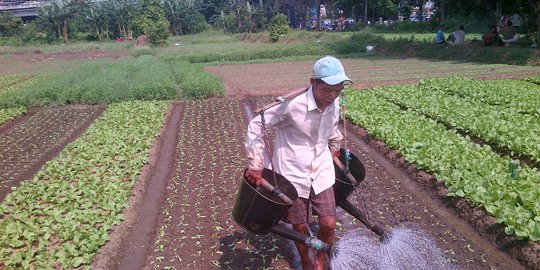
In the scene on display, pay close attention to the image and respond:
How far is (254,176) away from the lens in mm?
3262

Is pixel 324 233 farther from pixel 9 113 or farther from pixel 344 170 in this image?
pixel 9 113

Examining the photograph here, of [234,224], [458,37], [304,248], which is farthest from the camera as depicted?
[458,37]

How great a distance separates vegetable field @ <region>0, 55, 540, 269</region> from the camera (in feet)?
14.7

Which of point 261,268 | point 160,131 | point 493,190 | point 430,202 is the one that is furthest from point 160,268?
point 160,131

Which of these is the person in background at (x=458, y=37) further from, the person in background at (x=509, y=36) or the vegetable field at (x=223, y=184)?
the vegetable field at (x=223, y=184)

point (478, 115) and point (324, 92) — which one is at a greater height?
point (324, 92)

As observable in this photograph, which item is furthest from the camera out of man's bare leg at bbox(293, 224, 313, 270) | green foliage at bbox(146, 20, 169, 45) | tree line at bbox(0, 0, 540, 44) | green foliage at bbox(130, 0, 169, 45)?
tree line at bbox(0, 0, 540, 44)

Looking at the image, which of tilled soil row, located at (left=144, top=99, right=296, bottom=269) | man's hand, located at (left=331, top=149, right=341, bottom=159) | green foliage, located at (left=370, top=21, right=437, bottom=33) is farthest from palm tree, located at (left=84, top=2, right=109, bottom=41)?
man's hand, located at (left=331, top=149, right=341, bottom=159)

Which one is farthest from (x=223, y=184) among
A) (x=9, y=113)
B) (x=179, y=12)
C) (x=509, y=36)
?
(x=179, y=12)

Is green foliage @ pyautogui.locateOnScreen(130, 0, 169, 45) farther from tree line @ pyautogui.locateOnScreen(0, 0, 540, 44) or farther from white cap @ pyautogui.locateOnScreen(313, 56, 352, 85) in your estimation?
white cap @ pyautogui.locateOnScreen(313, 56, 352, 85)

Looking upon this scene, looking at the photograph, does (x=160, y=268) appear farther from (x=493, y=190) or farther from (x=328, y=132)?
(x=493, y=190)

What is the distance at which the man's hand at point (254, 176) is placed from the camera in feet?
10.7

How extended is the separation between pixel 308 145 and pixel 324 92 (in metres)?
0.46

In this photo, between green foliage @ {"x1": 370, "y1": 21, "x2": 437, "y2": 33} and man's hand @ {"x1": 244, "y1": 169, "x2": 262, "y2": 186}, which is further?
green foliage @ {"x1": 370, "y1": 21, "x2": 437, "y2": 33}
